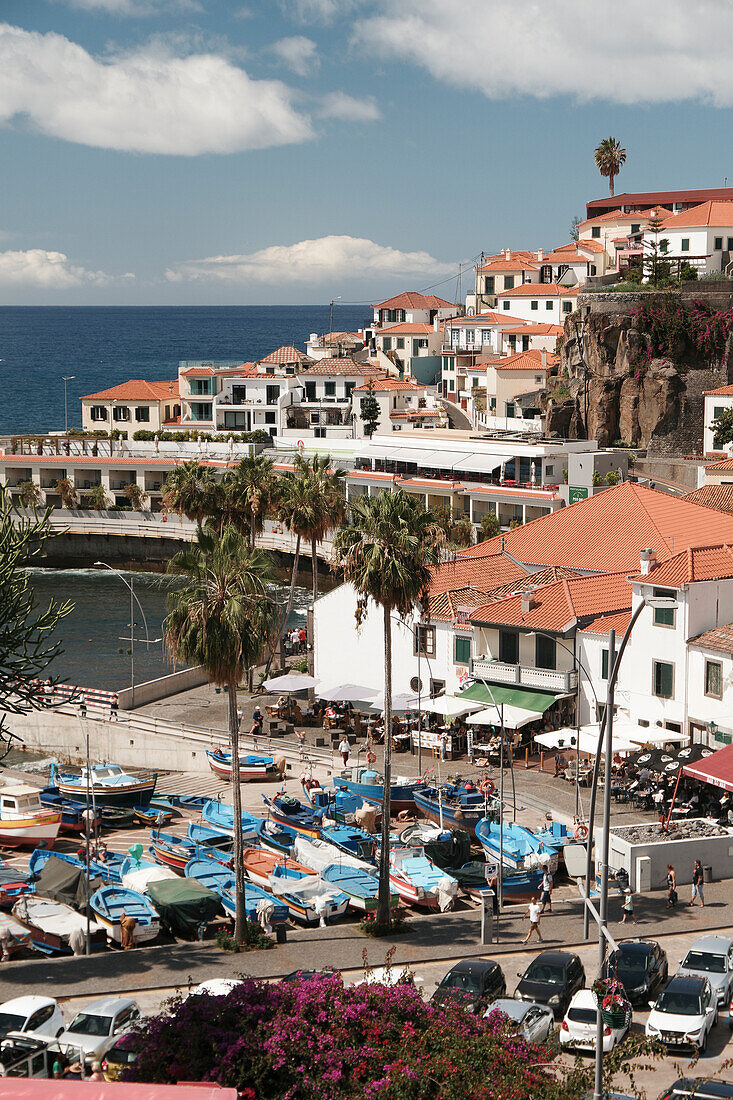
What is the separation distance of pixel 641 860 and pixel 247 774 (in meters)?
18.0

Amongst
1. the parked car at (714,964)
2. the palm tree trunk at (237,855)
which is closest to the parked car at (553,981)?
the parked car at (714,964)

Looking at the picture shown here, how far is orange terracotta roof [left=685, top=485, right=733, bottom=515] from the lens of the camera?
6375 centimetres

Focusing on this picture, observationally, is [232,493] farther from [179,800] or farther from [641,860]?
[641,860]

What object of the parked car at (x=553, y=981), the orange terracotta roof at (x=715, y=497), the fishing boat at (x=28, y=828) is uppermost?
the orange terracotta roof at (x=715, y=497)

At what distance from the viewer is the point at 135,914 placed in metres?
33.2

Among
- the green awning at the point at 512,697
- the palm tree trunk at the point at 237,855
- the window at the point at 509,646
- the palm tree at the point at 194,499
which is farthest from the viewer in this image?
the palm tree at the point at 194,499

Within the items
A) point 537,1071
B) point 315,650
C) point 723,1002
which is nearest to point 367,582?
point 723,1002

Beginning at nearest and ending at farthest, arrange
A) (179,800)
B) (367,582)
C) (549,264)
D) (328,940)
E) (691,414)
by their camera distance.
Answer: (328,940) < (367,582) < (179,800) < (691,414) < (549,264)

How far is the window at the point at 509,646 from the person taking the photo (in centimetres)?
5000

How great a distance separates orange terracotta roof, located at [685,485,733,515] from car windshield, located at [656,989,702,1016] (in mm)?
39554

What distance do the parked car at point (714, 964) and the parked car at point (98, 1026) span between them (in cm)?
1127

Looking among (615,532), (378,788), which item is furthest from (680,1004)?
(615,532)

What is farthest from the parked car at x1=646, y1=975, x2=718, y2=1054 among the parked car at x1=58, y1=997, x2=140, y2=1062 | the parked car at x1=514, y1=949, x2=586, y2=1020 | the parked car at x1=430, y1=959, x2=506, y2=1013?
the parked car at x1=58, y1=997, x2=140, y2=1062

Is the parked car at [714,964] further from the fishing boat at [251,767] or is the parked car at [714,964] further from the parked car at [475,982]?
the fishing boat at [251,767]
